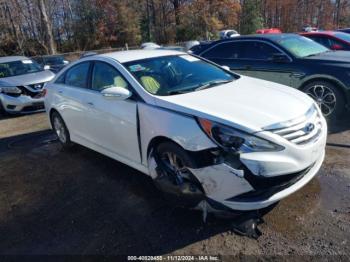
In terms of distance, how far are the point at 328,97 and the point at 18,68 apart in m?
8.23

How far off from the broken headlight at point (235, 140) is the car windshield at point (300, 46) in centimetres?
381

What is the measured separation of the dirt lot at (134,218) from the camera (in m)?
2.87

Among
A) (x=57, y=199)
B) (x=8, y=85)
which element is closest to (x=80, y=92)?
(x=57, y=199)

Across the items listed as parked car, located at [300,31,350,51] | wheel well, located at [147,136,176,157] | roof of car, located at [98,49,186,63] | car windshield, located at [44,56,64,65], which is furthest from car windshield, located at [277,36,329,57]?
car windshield, located at [44,56,64,65]

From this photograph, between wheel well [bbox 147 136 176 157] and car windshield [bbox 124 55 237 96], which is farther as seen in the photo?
car windshield [bbox 124 55 237 96]

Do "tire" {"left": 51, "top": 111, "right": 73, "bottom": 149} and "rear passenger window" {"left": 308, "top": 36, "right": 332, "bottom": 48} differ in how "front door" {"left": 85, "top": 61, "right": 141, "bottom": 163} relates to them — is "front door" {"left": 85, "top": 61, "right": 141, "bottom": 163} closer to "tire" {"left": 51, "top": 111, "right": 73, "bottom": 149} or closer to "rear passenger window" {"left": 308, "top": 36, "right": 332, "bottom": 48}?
"tire" {"left": 51, "top": 111, "right": 73, "bottom": 149}

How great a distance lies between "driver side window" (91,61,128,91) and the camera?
3959mm

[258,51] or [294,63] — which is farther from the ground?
[258,51]

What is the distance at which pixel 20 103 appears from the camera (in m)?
8.45

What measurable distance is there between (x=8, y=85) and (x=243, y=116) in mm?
7502

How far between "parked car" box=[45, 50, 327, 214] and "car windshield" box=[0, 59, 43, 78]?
582 centimetres

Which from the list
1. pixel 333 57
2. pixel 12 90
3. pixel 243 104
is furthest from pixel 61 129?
pixel 333 57

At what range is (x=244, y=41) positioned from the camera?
22.1 ft

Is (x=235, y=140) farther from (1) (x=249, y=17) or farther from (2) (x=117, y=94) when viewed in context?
(1) (x=249, y=17)
